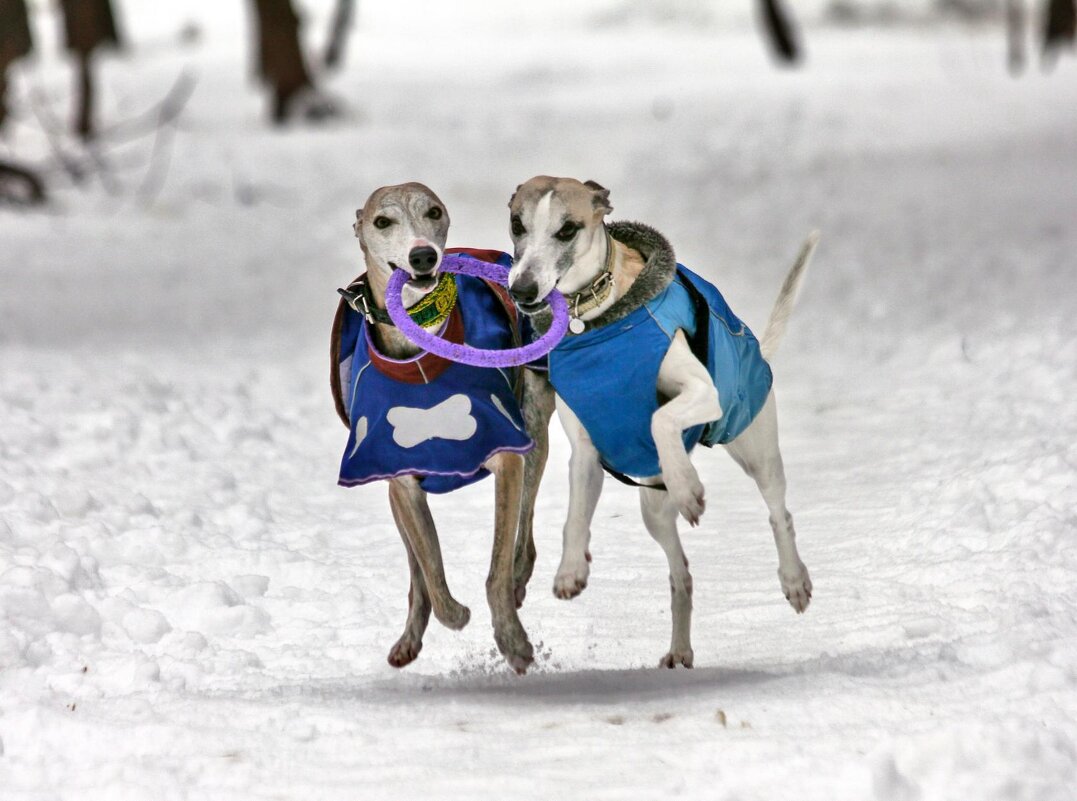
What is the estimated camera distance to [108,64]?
30.8m

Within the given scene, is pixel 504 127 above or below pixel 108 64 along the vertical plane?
above

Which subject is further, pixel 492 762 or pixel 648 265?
pixel 648 265

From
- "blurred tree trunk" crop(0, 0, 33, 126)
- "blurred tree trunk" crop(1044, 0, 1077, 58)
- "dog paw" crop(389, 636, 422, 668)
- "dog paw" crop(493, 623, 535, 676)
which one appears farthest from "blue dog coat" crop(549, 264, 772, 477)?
"blurred tree trunk" crop(1044, 0, 1077, 58)

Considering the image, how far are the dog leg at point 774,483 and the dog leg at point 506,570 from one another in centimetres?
78

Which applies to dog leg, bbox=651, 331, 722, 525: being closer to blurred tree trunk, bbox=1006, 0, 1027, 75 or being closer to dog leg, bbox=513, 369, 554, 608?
dog leg, bbox=513, 369, 554, 608

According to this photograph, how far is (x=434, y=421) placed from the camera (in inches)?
188

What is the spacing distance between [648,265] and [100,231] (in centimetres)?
1421

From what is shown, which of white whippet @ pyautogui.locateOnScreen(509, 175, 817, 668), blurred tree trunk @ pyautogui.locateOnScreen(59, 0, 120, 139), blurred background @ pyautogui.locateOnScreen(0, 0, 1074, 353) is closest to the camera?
white whippet @ pyautogui.locateOnScreen(509, 175, 817, 668)

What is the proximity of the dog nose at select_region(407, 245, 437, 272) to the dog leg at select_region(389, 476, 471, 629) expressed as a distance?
76cm

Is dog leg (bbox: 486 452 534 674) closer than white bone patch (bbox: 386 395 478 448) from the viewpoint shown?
No

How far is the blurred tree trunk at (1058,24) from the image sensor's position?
2705 cm

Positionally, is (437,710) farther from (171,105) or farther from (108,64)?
(108,64)

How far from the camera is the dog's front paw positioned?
14.7 feet

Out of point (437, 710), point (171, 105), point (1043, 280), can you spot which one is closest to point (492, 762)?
point (437, 710)
